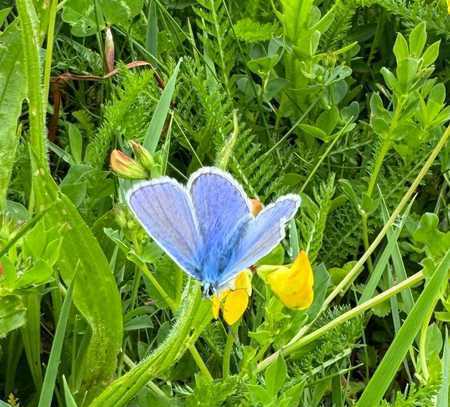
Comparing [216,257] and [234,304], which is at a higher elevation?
[216,257]

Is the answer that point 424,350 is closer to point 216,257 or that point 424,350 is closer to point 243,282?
point 243,282

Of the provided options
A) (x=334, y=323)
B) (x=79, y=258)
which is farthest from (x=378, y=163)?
(x=79, y=258)

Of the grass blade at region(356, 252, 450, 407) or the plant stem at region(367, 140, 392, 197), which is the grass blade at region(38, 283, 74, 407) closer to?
the grass blade at region(356, 252, 450, 407)

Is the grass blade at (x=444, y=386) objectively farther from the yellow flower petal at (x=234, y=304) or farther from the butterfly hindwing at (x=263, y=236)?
the butterfly hindwing at (x=263, y=236)

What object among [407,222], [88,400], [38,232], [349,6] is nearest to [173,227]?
[38,232]

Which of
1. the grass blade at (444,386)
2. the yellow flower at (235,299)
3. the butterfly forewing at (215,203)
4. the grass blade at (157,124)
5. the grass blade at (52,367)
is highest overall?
the butterfly forewing at (215,203)

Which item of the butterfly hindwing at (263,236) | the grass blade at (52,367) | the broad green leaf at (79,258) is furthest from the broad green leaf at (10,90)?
the butterfly hindwing at (263,236)

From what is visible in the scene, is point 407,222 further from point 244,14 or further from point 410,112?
point 244,14
